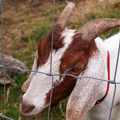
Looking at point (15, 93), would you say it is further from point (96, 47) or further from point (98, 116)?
point (96, 47)

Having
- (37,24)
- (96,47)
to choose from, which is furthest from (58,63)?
(37,24)

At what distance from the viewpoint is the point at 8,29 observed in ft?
18.0

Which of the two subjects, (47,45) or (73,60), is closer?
(73,60)

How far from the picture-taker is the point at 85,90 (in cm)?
188

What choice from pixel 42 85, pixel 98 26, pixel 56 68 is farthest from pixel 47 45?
pixel 98 26

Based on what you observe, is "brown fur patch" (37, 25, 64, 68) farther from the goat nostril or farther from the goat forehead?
the goat nostril

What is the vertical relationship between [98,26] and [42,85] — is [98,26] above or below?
above

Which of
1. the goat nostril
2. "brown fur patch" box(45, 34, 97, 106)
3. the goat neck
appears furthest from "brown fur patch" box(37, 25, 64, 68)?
the goat nostril

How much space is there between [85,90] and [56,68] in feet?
1.09

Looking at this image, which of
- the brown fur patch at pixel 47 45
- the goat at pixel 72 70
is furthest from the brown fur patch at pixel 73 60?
the brown fur patch at pixel 47 45

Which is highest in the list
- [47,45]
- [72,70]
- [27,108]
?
[47,45]

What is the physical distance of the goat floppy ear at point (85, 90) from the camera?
1885 mm

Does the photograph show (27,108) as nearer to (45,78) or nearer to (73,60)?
(45,78)

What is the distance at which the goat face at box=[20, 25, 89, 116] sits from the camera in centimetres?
183
